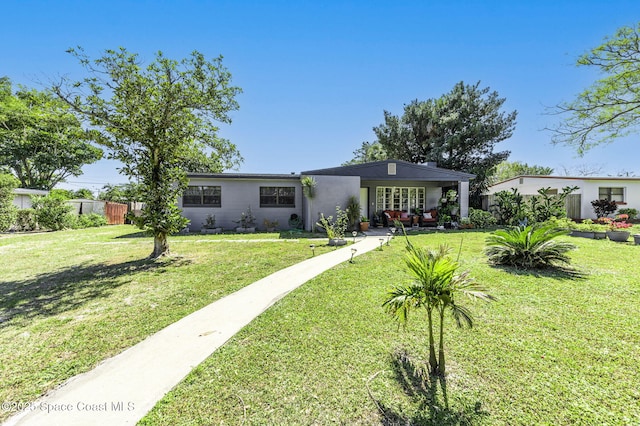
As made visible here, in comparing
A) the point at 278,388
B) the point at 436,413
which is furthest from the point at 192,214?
the point at 436,413

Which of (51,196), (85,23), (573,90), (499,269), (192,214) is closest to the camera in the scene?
(499,269)

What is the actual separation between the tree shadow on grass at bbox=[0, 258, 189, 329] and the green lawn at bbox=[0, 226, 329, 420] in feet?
0.05

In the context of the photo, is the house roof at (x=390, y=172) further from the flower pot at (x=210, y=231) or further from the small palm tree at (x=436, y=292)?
the small palm tree at (x=436, y=292)

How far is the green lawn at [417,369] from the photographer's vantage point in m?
2.01

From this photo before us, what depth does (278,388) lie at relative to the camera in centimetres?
228

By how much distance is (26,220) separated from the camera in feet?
47.0

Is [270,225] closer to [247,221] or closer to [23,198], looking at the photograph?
[247,221]

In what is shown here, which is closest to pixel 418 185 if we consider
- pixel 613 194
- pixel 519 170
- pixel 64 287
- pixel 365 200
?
pixel 365 200

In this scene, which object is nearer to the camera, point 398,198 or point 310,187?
point 310,187

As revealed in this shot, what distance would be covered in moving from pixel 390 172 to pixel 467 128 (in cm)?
1060

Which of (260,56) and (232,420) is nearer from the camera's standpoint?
(232,420)

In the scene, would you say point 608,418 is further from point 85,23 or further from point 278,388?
point 85,23

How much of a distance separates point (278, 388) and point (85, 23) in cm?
1073

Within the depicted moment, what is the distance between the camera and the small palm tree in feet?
7.49
